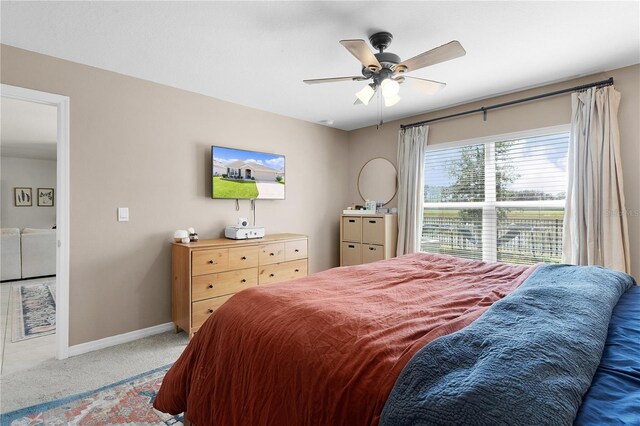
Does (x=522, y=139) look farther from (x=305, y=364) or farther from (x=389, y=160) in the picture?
(x=305, y=364)

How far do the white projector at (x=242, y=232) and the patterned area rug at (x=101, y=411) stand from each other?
1.59 meters

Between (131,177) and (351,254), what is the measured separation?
282 centimetres

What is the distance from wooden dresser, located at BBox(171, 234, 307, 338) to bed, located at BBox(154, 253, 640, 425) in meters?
1.29

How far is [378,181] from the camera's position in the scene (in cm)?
457

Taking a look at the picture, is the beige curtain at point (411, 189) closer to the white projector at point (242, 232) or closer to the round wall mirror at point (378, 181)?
the round wall mirror at point (378, 181)

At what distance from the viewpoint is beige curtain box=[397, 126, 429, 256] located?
398 cm

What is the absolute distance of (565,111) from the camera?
3021 mm

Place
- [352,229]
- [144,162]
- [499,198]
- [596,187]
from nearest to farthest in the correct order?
[596,187], [144,162], [499,198], [352,229]

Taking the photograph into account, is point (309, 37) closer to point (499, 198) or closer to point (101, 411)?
point (499, 198)

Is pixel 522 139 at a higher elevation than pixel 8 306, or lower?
higher

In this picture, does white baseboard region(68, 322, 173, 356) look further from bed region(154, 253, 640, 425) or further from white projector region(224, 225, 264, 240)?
bed region(154, 253, 640, 425)

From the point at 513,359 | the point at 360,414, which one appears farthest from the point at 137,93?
the point at 513,359

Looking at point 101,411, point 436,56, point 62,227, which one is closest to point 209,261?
point 62,227

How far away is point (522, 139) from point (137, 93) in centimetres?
395
